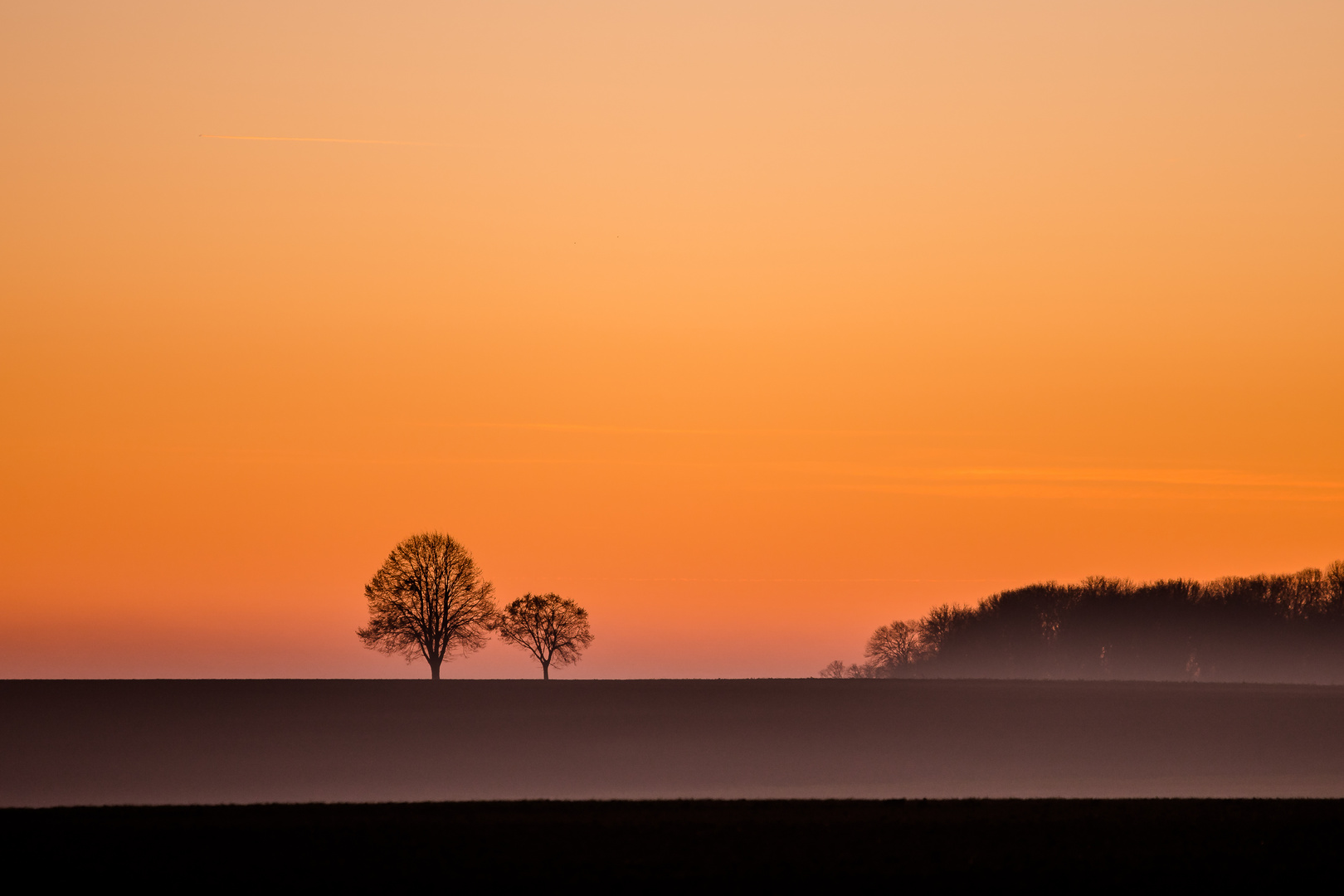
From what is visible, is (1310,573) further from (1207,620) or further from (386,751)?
(386,751)

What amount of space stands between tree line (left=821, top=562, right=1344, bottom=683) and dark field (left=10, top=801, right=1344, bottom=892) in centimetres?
9336

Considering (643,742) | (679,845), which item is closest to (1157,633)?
(643,742)

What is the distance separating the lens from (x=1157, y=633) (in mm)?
123312

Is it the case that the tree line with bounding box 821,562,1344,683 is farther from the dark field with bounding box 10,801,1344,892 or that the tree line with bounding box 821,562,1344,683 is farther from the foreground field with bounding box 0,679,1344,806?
the dark field with bounding box 10,801,1344,892

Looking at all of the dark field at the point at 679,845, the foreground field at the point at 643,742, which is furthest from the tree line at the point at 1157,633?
the dark field at the point at 679,845

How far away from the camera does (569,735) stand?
5416 centimetres

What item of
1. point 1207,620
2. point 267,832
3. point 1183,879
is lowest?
point 1183,879

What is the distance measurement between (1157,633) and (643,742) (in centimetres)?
8226

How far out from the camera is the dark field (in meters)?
20.1

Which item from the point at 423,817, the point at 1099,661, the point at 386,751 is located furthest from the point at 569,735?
the point at 1099,661

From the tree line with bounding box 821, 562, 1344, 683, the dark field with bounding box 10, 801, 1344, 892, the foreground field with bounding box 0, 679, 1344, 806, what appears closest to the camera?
the dark field with bounding box 10, 801, 1344, 892

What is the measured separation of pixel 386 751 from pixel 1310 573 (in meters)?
103

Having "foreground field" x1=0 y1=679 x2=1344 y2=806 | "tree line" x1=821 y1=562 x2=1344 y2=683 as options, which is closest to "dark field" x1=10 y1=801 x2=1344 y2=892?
"foreground field" x1=0 y1=679 x2=1344 y2=806

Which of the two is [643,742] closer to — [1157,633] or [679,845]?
[679,845]
